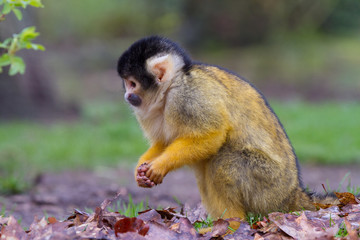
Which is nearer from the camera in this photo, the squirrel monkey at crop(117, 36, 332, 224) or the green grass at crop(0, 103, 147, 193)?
the squirrel monkey at crop(117, 36, 332, 224)

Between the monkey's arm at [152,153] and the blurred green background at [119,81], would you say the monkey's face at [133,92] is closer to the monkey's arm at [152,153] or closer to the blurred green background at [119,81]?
the monkey's arm at [152,153]

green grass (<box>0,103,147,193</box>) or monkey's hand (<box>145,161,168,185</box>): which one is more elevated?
green grass (<box>0,103,147,193</box>)

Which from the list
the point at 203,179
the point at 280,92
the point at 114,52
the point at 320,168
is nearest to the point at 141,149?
the point at 320,168

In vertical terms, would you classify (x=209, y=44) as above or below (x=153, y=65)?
above

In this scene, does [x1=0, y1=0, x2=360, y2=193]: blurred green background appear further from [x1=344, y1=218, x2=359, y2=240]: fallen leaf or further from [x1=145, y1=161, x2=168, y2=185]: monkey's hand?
[x1=344, y1=218, x2=359, y2=240]: fallen leaf

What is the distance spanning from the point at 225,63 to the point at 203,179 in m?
11.8

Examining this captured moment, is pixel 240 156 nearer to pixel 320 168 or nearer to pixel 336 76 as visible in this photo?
pixel 320 168

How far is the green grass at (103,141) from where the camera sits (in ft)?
25.0

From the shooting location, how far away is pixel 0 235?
2.88m

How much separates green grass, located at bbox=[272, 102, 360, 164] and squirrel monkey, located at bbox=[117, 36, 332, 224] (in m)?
4.35

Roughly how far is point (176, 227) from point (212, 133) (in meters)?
0.76

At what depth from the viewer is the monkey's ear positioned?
371cm

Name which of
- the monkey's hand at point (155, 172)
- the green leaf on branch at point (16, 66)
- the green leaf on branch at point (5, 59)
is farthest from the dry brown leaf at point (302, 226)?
the green leaf on branch at point (5, 59)

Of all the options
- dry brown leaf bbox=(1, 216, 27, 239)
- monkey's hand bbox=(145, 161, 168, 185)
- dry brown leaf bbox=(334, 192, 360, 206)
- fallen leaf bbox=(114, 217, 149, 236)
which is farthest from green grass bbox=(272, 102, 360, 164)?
Result: dry brown leaf bbox=(1, 216, 27, 239)
